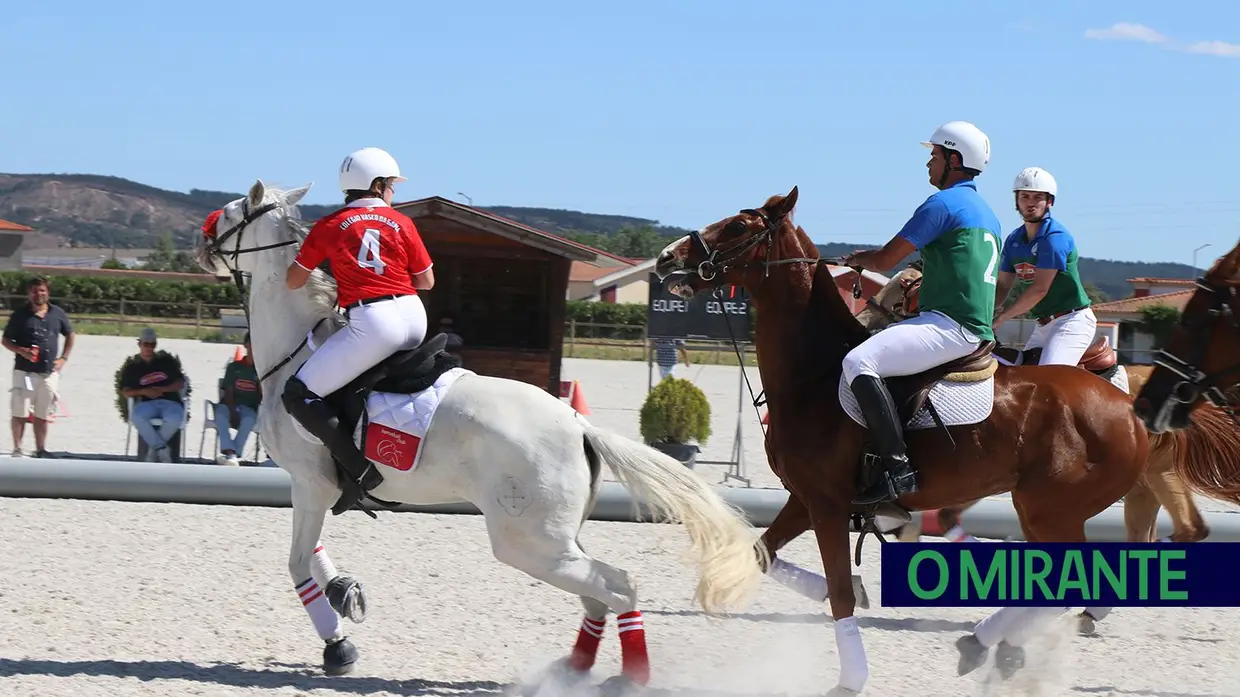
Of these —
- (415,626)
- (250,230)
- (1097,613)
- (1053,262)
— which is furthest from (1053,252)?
(250,230)

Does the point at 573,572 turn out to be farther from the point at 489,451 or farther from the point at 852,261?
the point at 852,261

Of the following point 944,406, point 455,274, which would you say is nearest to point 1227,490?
point 944,406

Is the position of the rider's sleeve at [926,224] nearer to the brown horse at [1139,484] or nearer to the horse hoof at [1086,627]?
the brown horse at [1139,484]

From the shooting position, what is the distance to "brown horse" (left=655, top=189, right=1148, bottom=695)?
5.75 meters

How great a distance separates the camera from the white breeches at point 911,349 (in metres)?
5.63

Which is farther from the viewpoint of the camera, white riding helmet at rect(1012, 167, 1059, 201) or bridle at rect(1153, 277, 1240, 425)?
white riding helmet at rect(1012, 167, 1059, 201)

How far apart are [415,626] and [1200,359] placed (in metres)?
4.08

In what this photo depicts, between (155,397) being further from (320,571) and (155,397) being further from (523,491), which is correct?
(523,491)

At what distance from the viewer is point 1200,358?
16.8ft

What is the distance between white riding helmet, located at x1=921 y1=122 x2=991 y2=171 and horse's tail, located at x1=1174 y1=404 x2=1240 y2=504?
1.70 meters

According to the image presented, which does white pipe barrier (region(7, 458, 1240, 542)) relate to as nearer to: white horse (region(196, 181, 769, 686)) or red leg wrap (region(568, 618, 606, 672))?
white horse (region(196, 181, 769, 686))

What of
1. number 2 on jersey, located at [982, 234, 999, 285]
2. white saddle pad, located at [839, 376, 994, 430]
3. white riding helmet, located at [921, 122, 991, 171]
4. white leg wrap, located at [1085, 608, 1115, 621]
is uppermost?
white riding helmet, located at [921, 122, 991, 171]

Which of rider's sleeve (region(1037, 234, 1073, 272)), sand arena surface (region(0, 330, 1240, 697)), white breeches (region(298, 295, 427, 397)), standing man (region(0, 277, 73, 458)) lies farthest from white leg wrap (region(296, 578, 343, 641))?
standing man (region(0, 277, 73, 458))

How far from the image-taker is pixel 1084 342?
7035 mm
